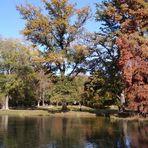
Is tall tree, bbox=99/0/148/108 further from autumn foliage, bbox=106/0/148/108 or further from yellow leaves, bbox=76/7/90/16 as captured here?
yellow leaves, bbox=76/7/90/16

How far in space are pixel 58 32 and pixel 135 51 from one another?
18.2m

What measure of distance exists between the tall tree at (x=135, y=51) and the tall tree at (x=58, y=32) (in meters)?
9.73

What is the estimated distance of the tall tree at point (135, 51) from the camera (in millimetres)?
40531

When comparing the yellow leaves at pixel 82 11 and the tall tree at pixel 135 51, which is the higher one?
the yellow leaves at pixel 82 11

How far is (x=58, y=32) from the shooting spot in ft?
189

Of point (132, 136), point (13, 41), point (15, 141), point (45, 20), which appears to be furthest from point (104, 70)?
point (15, 141)

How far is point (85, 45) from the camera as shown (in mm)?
55875

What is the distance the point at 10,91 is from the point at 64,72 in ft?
67.2

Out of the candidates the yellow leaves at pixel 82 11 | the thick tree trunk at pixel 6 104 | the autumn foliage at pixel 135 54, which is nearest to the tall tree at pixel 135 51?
the autumn foliage at pixel 135 54

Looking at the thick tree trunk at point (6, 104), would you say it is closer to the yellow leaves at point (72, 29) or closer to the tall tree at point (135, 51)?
the yellow leaves at point (72, 29)

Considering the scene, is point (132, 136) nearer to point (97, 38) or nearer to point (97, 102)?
point (97, 38)

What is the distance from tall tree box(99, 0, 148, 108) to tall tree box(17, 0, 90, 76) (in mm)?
9731

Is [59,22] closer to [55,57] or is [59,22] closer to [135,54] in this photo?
[55,57]

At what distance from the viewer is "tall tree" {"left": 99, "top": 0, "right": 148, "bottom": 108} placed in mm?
40531
